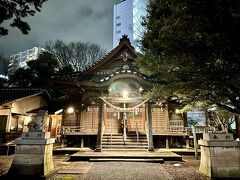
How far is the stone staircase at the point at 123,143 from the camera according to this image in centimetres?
1515

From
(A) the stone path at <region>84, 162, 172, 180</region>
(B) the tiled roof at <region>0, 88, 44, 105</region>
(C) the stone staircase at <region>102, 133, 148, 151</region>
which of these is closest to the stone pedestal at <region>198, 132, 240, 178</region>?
(A) the stone path at <region>84, 162, 172, 180</region>

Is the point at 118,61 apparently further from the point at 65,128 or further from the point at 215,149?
the point at 215,149

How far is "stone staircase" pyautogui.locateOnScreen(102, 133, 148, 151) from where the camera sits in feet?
49.7

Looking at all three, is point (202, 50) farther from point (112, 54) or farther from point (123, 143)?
point (112, 54)

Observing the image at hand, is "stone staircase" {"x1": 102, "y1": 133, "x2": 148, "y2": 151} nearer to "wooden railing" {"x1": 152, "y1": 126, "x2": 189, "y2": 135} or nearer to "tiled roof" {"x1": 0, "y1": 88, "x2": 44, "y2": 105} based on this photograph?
"wooden railing" {"x1": 152, "y1": 126, "x2": 189, "y2": 135}

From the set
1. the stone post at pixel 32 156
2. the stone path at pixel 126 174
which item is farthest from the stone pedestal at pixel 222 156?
the stone post at pixel 32 156

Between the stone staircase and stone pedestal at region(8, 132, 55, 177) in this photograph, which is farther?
the stone staircase

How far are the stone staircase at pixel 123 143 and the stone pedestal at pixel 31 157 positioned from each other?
7.79m

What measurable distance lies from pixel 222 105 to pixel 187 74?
265 centimetres

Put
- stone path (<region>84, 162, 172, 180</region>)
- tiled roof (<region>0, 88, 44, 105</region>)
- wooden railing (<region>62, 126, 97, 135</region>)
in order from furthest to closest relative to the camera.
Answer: tiled roof (<region>0, 88, 44, 105</region>) < wooden railing (<region>62, 126, 97, 135</region>) < stone path (<region>84, 162, 172, 180</region>)

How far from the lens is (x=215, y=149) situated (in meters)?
7.51

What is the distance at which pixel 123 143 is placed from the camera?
620 inches

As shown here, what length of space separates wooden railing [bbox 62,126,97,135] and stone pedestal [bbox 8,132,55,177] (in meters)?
10.1

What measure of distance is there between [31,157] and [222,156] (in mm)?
7350
